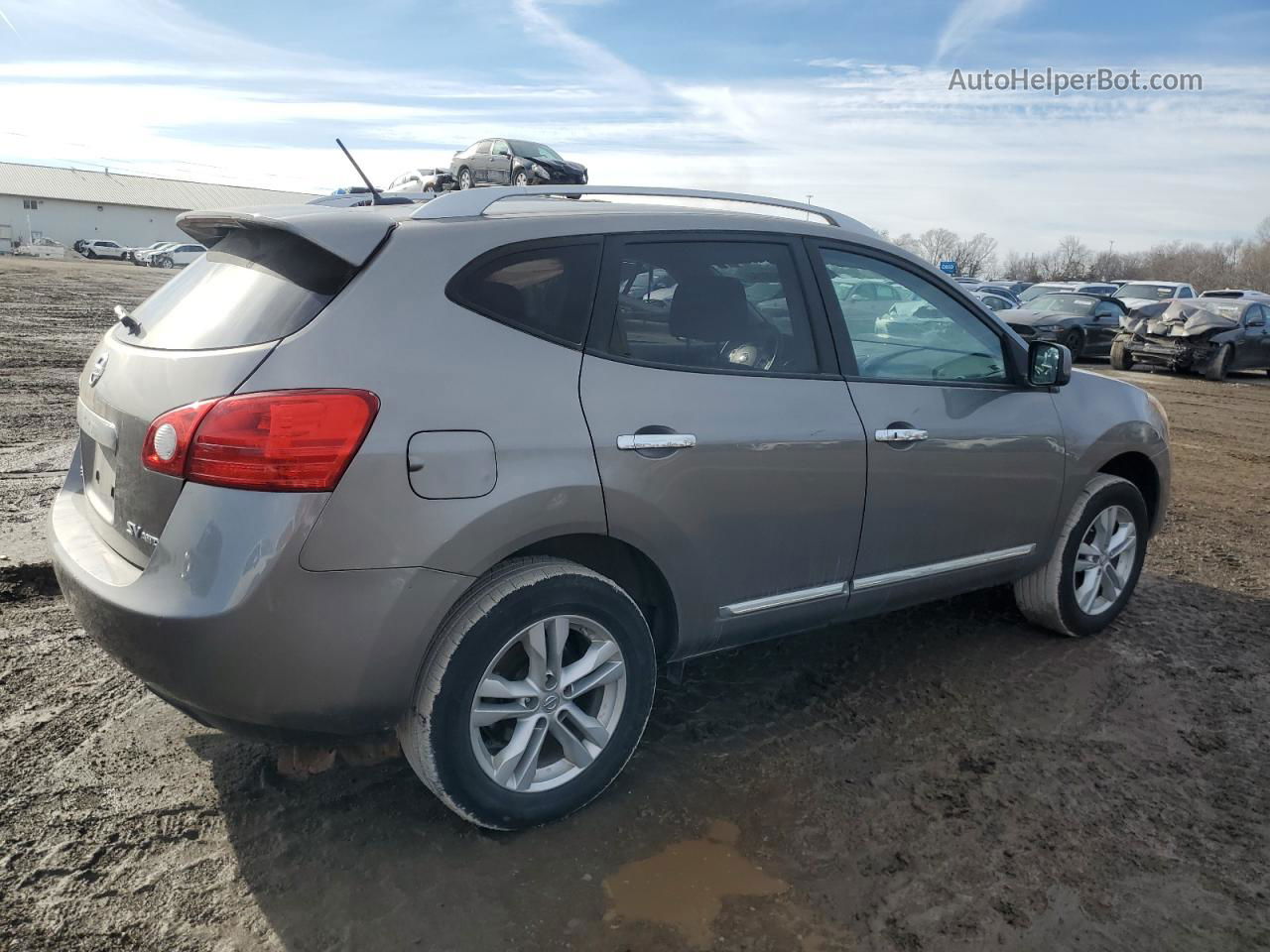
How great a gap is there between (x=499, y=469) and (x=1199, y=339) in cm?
1854

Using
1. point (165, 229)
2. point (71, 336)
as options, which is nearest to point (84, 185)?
point (165, 229)

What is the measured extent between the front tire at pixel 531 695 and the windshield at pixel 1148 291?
98.3 feet

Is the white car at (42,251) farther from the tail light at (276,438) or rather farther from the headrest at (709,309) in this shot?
the tail light at (276,438)

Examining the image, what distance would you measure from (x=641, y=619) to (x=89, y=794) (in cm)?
170

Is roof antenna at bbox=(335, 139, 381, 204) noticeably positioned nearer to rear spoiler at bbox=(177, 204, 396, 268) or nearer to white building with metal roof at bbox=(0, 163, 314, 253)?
rear spoiler at bbox=(177, 204, 396, 268)

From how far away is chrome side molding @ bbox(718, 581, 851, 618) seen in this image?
3152mm

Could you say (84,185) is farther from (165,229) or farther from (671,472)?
(671,472)

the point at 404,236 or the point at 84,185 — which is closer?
the point at 404,236

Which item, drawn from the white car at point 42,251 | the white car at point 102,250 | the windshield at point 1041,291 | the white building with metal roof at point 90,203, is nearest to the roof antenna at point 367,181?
the windshield at point 1041,291

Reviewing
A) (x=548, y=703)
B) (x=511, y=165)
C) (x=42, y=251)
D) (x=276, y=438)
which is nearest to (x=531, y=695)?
(x=548, y=703)

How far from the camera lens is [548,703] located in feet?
8.98

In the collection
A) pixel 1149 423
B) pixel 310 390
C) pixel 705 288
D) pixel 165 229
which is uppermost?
pixel 705 288

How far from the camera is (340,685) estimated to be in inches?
94.1

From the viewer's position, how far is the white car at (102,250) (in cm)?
6544
